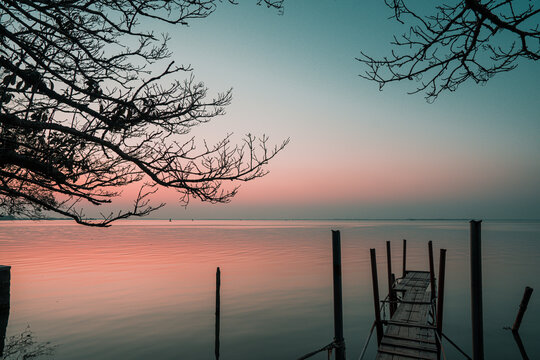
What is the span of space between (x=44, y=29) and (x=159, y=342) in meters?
14.2

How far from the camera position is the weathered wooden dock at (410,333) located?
32.0 feet

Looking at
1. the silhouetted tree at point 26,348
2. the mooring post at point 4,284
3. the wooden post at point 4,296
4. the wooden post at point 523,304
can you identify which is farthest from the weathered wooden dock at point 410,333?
the mooring post at point 4,284

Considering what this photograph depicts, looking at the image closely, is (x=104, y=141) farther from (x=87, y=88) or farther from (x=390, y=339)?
(x=390, y=339)

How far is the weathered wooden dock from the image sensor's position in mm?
9758

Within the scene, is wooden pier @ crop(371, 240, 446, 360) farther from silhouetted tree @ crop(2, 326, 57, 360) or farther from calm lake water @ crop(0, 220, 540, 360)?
silhouetted tree @ crop(2, 326, 57, 360)

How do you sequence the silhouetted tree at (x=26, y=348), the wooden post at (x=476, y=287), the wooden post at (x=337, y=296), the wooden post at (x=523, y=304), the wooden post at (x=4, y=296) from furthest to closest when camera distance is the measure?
the wooden post at (x=4, y=296)
the wooden post at (x=523, y=304)
the silhouetted tree at (x=26, y=348)
the wooden post at (x=337, y=296)
the wooden post at (x=476, y=287)

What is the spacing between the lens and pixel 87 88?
19.5 feet

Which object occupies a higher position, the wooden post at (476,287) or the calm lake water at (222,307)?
the wooden post at (476,287)

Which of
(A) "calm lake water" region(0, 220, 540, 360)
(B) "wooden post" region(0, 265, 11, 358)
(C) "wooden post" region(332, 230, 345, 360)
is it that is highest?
(C) "wooden post" region(332, 230, 345, 360)

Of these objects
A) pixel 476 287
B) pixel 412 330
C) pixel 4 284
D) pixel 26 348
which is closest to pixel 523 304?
pixel 412 330

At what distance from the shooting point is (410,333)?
11359mm

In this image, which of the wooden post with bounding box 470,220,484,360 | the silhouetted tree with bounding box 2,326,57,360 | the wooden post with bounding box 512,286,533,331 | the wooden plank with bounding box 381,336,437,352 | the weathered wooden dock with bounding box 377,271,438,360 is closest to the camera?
the wooden post with bounding box 470,220,484,360

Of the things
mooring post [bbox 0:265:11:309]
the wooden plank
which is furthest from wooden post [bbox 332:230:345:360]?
mooring post [bbox 0:265:11:309]

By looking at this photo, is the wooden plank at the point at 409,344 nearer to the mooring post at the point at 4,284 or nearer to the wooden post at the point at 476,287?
the wooden post at the point at 476,287
